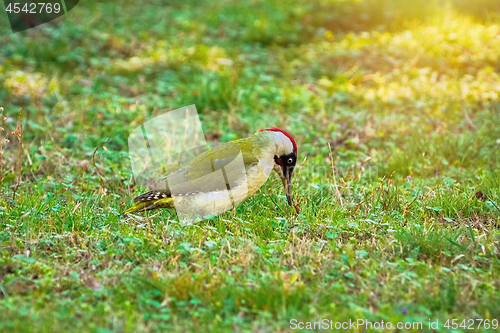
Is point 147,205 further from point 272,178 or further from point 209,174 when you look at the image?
point 272,178

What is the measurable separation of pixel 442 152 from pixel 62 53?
6.45m

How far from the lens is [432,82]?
28.3ft

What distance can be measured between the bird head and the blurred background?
1.09m

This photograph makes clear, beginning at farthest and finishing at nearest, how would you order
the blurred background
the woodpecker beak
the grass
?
the blurred background → the woodpecker beak → the grass

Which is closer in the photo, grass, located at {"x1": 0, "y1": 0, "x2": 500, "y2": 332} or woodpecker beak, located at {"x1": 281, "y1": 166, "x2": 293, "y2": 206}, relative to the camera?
grass, located at {"x1": 0, "y1": 0, "x2": 500, "y2": 332}

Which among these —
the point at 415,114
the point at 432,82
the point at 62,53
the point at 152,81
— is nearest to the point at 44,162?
the point at 152,81

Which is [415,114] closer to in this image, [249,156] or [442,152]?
[442,152]

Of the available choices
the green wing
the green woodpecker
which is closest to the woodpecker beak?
the green woodpecker

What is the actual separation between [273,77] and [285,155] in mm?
4072

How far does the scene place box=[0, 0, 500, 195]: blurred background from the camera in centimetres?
665

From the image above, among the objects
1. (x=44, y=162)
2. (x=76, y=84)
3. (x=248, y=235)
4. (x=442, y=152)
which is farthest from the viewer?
(x=76, y=84)

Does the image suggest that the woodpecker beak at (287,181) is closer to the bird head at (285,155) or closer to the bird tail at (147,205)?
the bird head at (285,155)

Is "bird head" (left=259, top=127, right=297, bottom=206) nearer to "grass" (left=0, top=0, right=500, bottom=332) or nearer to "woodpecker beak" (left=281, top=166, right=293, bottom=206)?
"woodpecker beak" (left=281, top=166, right=293, bottom=206)

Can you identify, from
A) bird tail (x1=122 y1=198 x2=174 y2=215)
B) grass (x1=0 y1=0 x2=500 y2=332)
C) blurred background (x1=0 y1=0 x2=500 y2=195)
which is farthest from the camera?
blurred background (x1=0 y1=0 x2=500 y2=195)
